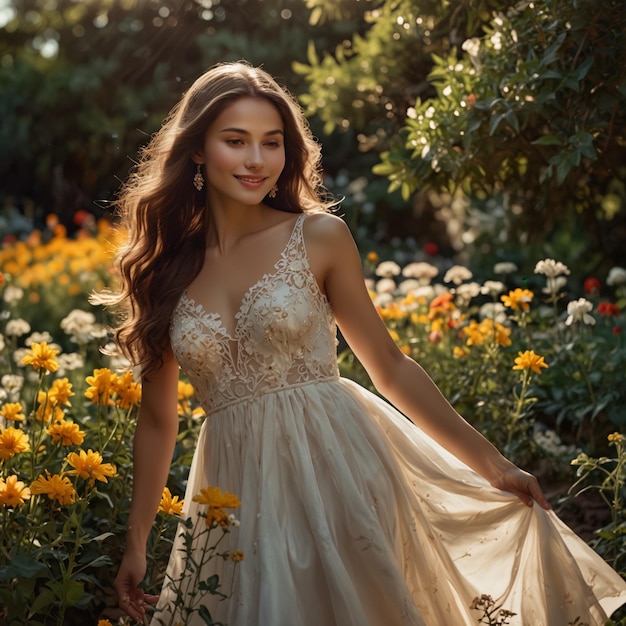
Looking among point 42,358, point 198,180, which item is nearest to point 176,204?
A: point 198,180

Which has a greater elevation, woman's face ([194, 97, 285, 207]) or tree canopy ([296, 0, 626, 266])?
tree canopy ([296, 0, 626, 266])

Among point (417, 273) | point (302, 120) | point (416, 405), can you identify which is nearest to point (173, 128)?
point (302, 120)

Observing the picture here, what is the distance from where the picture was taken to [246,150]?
95.0 inches

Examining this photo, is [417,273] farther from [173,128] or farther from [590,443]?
[173,128]

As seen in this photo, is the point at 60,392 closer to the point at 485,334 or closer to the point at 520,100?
the point at 485,334

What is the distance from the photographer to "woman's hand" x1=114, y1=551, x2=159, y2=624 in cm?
237

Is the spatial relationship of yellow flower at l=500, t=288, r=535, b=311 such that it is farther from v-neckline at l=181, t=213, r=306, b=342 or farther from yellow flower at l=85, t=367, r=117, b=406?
yellow flower at l=85, t=367, r=117, b=406

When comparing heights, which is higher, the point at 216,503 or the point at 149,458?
the point at 149,458

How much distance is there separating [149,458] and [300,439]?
0.49 metres

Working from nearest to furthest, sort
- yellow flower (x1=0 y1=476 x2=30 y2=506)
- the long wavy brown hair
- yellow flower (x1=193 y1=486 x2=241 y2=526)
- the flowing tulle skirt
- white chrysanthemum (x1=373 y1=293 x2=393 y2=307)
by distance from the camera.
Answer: yellow flower (x1=193 y1=486 x2=241 y2=526) < the flowing tulle skirt < yellow flower (x1=0 y1=476 x2=30 y2=506) < the long wavy brown hair < white chrysanthemum (x1=373 y1=293 x2=393 y2=307)

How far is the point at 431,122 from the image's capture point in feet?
11.9

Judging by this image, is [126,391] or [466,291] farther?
[466,291]

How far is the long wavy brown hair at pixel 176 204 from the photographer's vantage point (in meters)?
2.47

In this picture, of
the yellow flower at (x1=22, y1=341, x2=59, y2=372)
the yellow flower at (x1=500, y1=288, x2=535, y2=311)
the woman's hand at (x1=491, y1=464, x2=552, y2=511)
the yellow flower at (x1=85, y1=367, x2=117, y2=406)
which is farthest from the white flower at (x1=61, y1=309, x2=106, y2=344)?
the woman's hand at (x1=491, y1=464, x2=552, y2=511)
